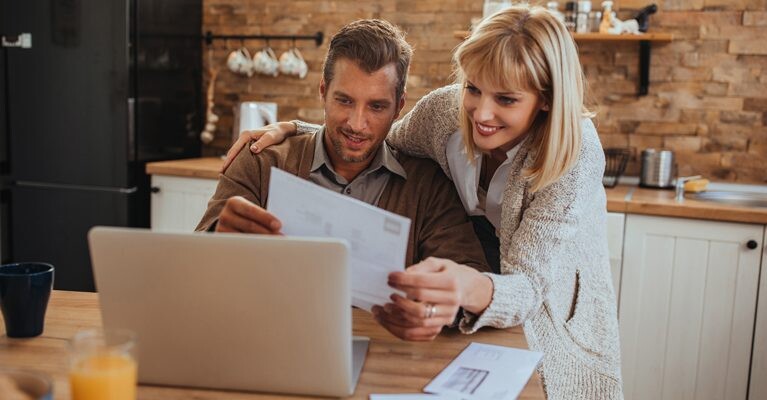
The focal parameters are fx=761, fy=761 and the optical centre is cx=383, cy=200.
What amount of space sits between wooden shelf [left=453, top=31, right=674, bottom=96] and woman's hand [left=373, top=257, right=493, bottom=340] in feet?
6.16

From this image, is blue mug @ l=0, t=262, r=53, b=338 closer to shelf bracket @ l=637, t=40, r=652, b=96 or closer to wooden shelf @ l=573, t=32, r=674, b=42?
wooden shelf @ l=573, t=32, r=674, b=42

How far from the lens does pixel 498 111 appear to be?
1569 mm

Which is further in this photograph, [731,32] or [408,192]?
[731,32]

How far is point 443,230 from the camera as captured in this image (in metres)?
1.73

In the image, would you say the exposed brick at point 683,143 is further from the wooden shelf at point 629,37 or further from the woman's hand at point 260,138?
the woman's hand at point 260,138

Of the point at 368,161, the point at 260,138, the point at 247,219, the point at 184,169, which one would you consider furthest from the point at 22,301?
the point at 184,169

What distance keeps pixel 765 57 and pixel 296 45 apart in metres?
2.05

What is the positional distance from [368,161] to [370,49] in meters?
0.28

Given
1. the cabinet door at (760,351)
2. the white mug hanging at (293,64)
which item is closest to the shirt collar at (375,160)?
the cabinet door at (760,351)

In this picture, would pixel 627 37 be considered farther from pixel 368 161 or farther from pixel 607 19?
pixel 368 161

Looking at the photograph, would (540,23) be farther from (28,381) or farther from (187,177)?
(187,177)

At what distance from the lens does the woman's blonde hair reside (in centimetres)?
152

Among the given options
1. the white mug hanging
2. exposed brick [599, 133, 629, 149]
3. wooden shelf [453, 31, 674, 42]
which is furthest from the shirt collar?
the white mug hanging

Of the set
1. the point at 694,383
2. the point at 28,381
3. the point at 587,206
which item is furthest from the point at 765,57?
the point at 28,381
